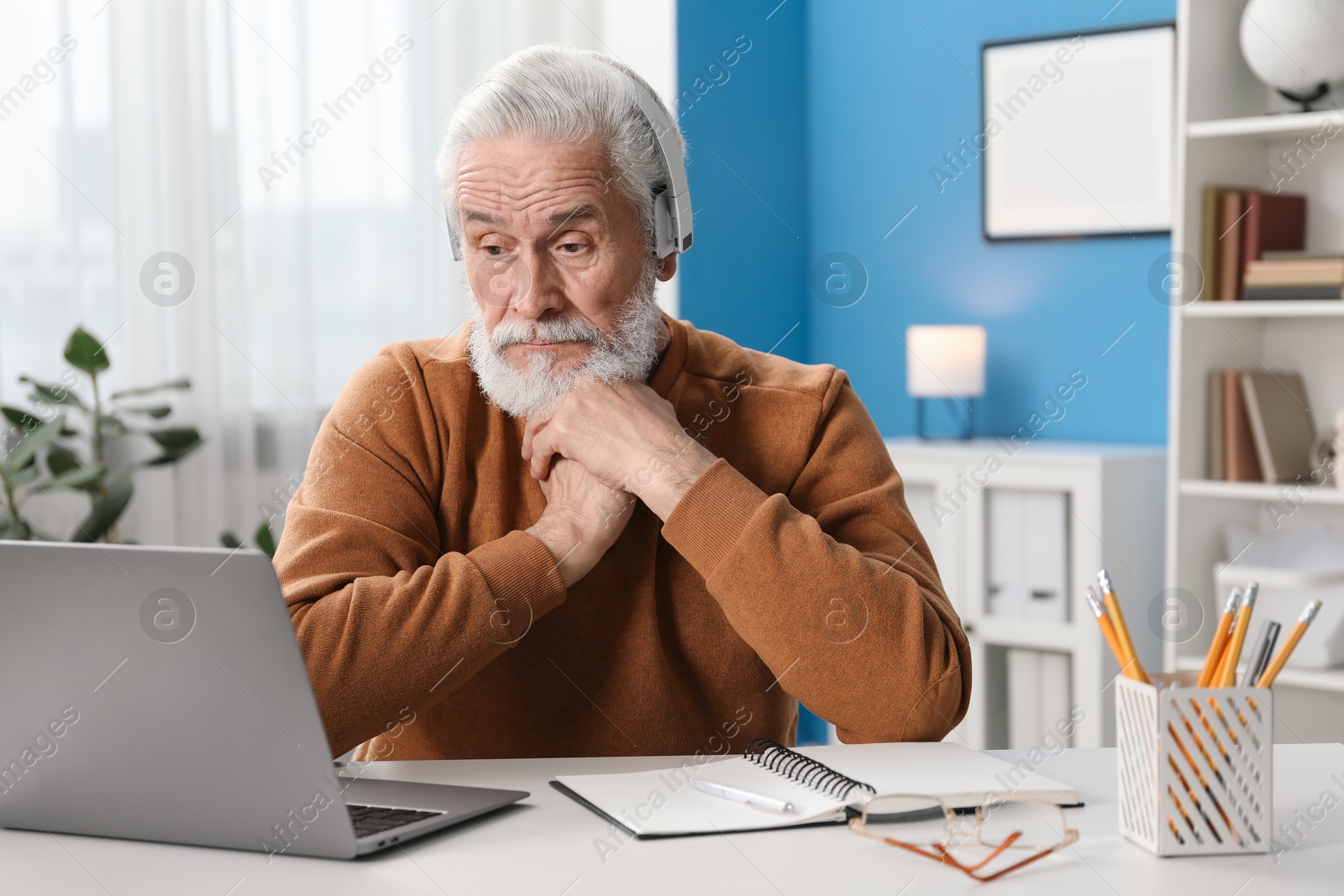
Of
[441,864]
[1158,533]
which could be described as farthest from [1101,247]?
[441,864]

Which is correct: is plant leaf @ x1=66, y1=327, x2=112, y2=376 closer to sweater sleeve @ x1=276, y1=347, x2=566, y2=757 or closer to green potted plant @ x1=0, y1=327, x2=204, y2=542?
green potted plant @ x1=0, y1=327, x2=204, y2=542

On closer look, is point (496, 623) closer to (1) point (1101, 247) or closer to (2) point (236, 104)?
(2) point (236, 104)

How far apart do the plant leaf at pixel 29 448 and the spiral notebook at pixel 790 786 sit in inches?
64.1

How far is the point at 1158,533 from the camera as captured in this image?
315 centimetres

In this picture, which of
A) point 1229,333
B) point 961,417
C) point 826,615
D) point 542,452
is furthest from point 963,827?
point 961,417

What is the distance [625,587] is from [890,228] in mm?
2601

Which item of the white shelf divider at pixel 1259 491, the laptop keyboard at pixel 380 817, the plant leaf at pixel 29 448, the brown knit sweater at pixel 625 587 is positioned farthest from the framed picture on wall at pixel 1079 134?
the laptop keyboard at pixel 380 817

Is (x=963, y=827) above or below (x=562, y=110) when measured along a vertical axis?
below

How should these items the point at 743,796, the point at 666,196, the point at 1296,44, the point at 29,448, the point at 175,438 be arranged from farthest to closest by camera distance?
the point at 1296,44 < the point at 175,438 < the point at 29,448 < the point at 666,196 < the point at 743,796

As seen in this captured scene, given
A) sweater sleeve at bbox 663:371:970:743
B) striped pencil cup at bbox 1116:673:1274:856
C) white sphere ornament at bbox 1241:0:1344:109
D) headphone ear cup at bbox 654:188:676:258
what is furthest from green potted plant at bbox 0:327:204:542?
white sphere ornament at bbox 1241:0:1344:109

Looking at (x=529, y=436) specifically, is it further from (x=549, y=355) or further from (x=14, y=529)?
(x=14, y=529)

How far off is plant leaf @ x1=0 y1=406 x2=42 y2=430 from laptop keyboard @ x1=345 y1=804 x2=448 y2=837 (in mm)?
1670

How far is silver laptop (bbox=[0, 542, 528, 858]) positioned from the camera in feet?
2.72

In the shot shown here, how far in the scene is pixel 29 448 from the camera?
90.8 inches
